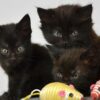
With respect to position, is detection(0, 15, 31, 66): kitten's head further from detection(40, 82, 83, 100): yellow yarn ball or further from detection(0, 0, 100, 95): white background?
detection(0, 0, 100, 95): white background

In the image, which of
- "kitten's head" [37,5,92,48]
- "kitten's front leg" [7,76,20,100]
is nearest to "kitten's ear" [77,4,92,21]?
"kitten's head" [37,5,92,48]

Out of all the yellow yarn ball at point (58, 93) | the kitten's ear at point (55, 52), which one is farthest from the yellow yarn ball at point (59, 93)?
the kitten's ear at point (55, 52)

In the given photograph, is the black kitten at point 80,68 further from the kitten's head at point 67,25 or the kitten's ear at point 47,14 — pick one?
the kitten's ear at point 47,14

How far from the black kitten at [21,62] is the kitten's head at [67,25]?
11 centimetres

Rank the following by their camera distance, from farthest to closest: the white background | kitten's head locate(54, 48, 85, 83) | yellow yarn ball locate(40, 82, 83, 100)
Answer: the white background
kitten's head locate(54, 48, 85, 83)
yellow yarn ball locate(40, 82, 83, 100)

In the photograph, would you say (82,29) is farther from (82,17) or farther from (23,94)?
(23,94)

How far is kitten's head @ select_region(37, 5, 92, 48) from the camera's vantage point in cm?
189

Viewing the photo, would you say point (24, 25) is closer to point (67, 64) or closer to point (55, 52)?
point (55, 52)

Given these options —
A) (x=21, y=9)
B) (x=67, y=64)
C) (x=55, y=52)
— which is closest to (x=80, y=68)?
(x=67, y=64)

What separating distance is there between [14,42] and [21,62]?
0.32ft

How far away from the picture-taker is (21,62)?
1871 mm

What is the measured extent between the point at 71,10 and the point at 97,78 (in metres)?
0.42

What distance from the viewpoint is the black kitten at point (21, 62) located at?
185 cm

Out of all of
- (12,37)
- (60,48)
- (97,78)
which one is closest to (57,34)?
(60,48)
